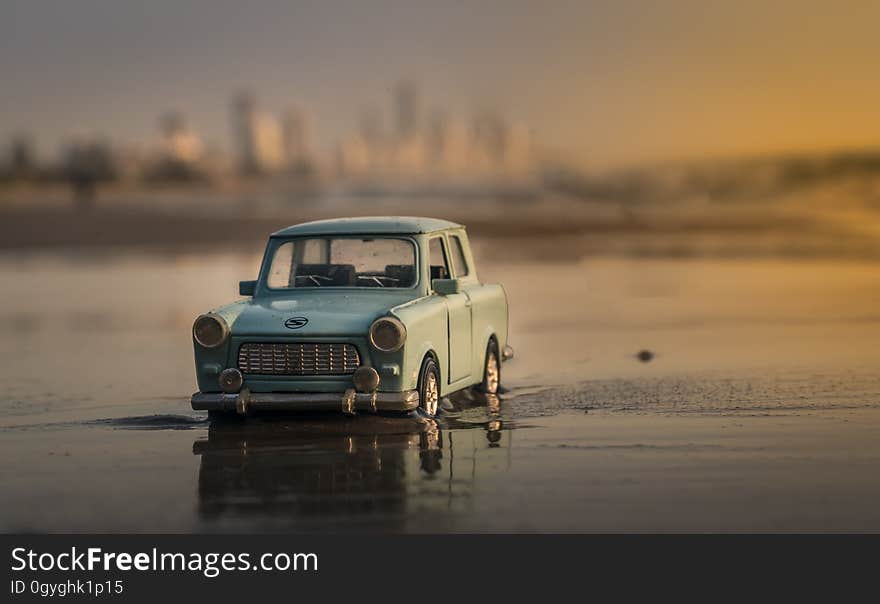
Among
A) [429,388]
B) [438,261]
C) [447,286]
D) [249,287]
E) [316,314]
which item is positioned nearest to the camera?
[316,314]

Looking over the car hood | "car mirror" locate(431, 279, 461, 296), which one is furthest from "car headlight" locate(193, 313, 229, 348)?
"car mirror" locate(431, 279, 461, 296)

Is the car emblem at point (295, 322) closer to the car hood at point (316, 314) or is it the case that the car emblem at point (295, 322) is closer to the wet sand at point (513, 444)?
the car hood at point (316, 314)

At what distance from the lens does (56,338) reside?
21.8 m

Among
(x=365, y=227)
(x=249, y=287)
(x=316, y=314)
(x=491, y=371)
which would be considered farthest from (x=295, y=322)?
(x=491, y=371)

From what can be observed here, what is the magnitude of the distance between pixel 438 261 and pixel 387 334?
220 cm

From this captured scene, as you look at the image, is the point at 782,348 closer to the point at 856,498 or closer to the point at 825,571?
the point at 856,498

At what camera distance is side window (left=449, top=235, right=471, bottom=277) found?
48.9ft

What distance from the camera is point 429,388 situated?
13.1m

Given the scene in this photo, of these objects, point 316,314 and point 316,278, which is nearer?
point 316,314

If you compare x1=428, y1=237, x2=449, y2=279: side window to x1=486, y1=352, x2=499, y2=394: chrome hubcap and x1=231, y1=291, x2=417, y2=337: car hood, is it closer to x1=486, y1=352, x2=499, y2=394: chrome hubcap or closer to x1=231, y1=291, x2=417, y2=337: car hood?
x1=231, y1=291, x2=417, y2=337: car hood

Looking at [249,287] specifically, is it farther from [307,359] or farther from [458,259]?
[458,259]

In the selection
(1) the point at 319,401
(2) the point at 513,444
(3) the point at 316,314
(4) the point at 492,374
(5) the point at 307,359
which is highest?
(3) the point at 316,314

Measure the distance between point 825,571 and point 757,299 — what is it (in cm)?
2014

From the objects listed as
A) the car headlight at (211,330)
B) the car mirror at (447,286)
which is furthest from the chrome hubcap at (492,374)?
the car headlight at (211,330)
